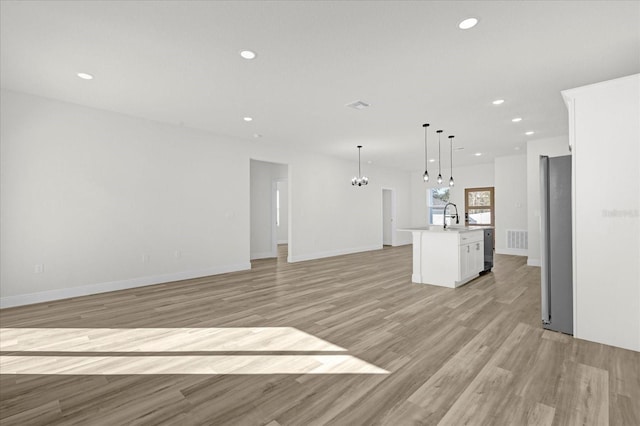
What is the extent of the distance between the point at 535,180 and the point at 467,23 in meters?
5.69

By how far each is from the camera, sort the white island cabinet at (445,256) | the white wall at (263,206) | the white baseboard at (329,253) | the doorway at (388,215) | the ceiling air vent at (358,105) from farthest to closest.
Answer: the doorway at (388,215) < the white wall at (263,206) < the white baseboard at (329,253) < the white island cabinet at (445,256) < the ceiling air vent at (358,105)

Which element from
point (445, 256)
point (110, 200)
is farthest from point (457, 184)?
point (110, 200)

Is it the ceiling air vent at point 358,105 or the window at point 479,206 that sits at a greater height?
→ the ceiling air vent at point 358,105

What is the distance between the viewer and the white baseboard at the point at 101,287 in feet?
13.4

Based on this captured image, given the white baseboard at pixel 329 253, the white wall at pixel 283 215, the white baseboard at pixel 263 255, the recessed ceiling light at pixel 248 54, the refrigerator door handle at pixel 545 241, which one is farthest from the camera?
the white wall at pixel 283 215

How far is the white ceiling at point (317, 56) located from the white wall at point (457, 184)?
17.0 ft

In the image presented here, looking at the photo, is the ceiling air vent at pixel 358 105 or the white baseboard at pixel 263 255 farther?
the white baseboard at pixel 263 255

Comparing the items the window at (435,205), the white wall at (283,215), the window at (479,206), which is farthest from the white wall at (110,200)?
the window at (479,206)

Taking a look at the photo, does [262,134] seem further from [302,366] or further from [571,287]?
[571,287]

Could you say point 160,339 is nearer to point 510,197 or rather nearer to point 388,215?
point 510,197

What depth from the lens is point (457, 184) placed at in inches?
425

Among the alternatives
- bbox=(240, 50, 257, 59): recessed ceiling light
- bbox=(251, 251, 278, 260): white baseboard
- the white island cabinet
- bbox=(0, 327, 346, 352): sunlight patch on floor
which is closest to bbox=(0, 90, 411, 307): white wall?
bbox=(0, 327, 346, 352): sunlight patch on floor

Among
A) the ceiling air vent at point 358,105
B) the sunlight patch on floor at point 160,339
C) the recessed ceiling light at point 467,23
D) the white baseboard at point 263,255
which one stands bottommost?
the sunlight patch on floor at point 160,339

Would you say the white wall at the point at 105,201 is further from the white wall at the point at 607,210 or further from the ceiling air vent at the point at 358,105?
the white wall at the point at 607,210
